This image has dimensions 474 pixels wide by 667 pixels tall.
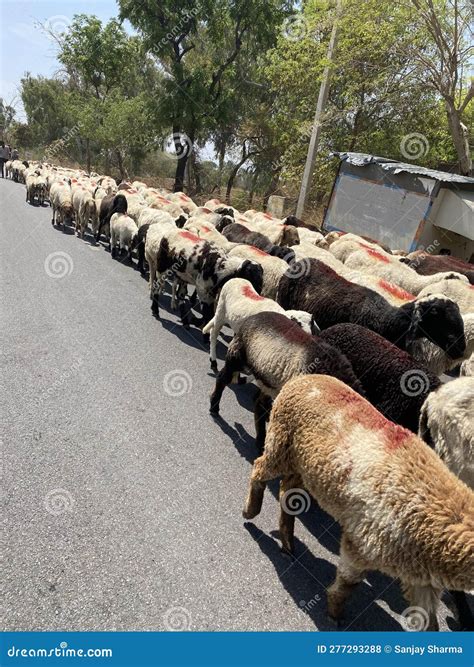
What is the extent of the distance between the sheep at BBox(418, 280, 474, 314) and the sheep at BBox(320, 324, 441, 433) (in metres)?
2.93

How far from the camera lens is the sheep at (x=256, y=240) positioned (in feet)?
27.0

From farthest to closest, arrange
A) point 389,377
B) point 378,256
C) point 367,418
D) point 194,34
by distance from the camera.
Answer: point 194,34
point 378,256
point 389,377
point 367,418

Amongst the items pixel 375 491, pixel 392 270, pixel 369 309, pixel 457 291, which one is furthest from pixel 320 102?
pixel 375 491

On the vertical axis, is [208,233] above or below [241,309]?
above

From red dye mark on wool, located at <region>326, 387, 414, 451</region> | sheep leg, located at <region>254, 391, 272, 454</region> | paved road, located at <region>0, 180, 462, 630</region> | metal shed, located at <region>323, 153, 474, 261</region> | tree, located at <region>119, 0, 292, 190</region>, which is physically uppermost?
tree, located at <region>119, 0, 292, 190</region>

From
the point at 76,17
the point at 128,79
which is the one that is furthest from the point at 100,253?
the point at 128,79

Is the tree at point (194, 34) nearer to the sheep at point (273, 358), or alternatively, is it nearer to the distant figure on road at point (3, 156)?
the distant figure on road at point (3, 156)

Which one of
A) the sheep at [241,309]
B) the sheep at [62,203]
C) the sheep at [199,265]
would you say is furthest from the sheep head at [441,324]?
the sheep at [62,203]

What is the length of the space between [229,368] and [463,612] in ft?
9.82

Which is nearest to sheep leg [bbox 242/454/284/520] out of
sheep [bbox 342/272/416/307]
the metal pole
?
sheep [bbox 342/272/416/307]

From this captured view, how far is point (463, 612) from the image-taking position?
309 centimetres

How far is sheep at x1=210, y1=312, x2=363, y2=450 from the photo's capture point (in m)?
3.98

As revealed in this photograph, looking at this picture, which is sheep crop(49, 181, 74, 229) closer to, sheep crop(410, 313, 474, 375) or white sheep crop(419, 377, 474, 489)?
Result: sheep crop(410, 313, 474, 375)

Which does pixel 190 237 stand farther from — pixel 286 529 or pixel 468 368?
pixel 286 529
